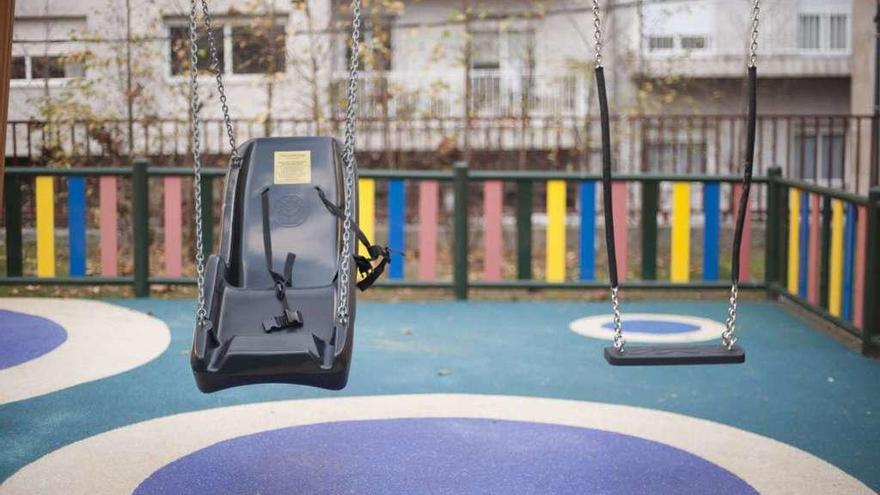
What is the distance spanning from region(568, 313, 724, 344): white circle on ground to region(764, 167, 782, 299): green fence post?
934 mm

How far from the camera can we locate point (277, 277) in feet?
16.7

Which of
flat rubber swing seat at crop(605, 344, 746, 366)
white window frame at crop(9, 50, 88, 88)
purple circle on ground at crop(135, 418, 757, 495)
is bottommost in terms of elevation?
purple circle on ground at crop(135, 418, 757, 495)

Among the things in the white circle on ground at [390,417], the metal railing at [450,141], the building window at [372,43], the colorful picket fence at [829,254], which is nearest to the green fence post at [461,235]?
the colorful picket fence at [829,254]

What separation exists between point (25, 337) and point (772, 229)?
5.50m

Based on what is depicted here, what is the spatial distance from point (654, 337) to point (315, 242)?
3089mm

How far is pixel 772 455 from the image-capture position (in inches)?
193

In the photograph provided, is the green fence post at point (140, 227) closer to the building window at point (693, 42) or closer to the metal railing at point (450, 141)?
the metal railing at point (450, 141)

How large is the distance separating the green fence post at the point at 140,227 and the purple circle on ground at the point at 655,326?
12.0 feet

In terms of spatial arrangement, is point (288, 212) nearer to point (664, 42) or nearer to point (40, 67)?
point (40, 67)

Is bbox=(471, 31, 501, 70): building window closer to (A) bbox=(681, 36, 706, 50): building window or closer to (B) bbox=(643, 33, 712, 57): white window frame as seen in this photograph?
(B) bbox=(643, 33, 712, 57): white window frame

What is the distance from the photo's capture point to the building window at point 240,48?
10938 millimetres

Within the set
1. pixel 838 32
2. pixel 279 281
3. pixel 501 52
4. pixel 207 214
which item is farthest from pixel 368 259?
pixel 838 32

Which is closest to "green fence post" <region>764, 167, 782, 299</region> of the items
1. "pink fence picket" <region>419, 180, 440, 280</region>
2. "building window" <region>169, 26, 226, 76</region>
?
"pink fence picket" <region>419, 180, 440, 280</region>

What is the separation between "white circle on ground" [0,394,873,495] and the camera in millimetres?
4520
